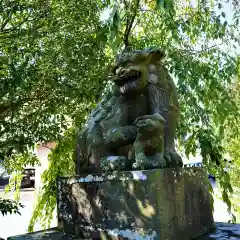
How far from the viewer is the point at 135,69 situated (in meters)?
2.37

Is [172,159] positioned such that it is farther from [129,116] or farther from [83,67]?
[83,67]

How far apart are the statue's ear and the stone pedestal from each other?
0.90 meters

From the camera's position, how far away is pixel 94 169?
2375 mm

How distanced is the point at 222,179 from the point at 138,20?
2.81m

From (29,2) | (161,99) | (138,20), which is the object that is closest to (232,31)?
(138,20)

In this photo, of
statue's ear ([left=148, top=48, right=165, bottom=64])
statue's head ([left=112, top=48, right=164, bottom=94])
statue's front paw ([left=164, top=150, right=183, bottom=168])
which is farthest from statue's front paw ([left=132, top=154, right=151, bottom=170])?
statue's ear ([left=148, top=48, right=165, bottom=64])

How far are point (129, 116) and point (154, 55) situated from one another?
1.75 feet

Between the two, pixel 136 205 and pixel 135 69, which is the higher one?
pixel 135 69

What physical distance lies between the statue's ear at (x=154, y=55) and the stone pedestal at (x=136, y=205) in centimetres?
90

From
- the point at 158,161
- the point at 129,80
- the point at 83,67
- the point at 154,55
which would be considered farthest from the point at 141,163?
the point at 83,67

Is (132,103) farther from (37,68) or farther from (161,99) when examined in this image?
(37,68)

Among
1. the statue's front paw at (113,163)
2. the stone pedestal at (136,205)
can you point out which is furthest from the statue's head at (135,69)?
the stone pedestal at (136,205)

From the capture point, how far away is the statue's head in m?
2.38

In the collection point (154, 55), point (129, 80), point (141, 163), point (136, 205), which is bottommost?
point (136, 205)
